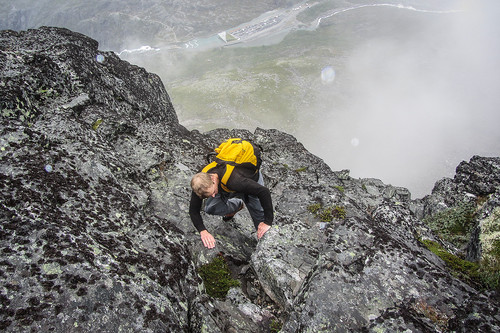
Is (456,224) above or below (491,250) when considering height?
below

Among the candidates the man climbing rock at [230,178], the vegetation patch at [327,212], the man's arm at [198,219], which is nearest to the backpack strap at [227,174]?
the man climbing rock at [230,178]

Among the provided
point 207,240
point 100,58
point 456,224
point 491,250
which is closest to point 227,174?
point 207,240

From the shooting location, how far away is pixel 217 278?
35.9ft

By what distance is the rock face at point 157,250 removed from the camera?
7.02 m

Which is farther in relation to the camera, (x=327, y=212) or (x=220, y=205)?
(x=327, y=212)

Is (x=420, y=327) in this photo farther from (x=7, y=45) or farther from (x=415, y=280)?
(x=7, y=45)

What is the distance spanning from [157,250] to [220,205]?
3907 mm

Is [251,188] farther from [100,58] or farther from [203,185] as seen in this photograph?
[100,58]

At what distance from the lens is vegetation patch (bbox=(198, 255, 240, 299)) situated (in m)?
10.5

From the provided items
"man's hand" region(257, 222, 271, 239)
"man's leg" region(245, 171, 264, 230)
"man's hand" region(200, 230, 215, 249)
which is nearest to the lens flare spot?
"man's leg" region(245, 171, 264, 230)

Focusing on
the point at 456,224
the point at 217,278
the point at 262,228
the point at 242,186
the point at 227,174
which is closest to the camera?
the point at 227,174

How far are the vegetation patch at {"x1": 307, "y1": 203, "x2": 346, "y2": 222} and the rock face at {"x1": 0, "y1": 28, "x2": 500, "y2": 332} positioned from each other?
77 mm

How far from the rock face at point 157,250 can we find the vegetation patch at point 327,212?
8cm

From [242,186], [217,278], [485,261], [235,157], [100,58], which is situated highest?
[100,58]
